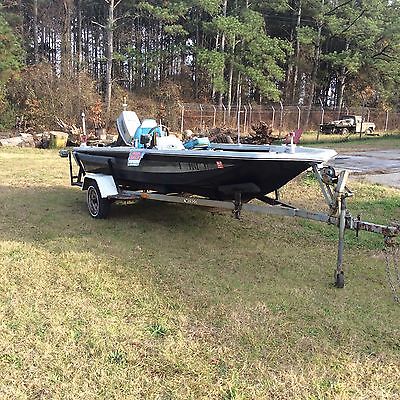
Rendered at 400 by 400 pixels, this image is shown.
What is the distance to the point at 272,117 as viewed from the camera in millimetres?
30141

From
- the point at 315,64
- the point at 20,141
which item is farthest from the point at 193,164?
the point at 315,64

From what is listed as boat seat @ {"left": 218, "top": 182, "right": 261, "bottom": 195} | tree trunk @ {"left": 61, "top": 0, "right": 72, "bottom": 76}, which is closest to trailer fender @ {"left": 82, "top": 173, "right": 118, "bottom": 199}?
boat seat @ {"left": 218, "top": 182, "right": 261, "bottom": 195}

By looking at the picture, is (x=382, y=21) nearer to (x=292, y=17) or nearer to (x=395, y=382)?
(x=292, y=17)

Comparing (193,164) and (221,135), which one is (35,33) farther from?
(193,164)

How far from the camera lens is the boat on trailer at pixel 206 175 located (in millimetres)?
4127

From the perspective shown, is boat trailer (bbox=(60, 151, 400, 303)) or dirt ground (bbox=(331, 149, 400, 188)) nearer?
boat trailer (bbox=(60, 151, 400, 303))

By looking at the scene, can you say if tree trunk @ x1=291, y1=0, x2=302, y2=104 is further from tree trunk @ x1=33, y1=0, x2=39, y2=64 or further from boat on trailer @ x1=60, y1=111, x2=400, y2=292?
boat on trailer @ x1=60, y1=111, x2=400, y2=292

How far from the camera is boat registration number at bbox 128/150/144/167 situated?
5531mm

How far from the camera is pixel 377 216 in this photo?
6496mm

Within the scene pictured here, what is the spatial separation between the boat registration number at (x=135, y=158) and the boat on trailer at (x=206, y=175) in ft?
0.04

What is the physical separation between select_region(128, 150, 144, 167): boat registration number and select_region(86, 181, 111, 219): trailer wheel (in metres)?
0.85

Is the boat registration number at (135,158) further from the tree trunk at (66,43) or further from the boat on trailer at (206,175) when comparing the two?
the tree trunk at (66,43)

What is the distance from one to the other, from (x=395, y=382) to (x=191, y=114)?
82.7 ft

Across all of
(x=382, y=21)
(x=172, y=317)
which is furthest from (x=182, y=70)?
(x=172, y=317)
